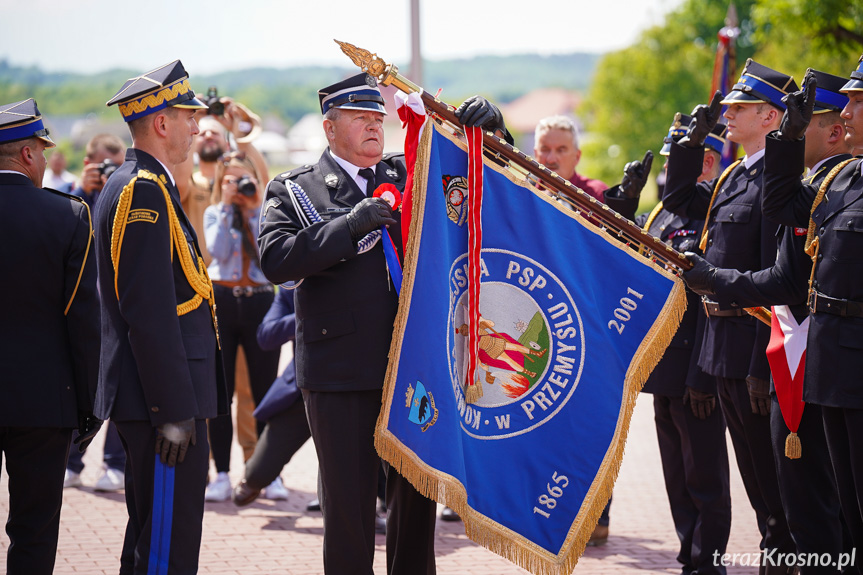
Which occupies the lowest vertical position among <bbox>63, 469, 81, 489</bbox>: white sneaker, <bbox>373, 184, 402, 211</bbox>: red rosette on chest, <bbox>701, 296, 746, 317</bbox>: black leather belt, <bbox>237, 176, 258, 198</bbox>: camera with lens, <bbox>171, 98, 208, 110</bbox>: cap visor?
<bbox>63, 469, 81, 489</bbox>: white sneaker

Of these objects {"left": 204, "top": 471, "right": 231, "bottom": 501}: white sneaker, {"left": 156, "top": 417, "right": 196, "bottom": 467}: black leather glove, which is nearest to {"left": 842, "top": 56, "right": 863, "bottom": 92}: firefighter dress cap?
{"left": 156, "top": 417, "right": 196, "bottom": 467}: black leather glove

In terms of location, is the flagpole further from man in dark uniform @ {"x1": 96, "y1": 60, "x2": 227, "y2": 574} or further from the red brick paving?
the red brick paving

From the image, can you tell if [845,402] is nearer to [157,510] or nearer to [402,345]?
[402,345]

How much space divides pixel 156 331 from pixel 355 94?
1.35m

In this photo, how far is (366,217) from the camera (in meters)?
3.93

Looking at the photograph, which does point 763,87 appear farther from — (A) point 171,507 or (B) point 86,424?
(B) point 86,424

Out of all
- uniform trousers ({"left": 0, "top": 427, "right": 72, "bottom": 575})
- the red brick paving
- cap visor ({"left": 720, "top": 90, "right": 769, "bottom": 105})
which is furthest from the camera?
the red brick paving

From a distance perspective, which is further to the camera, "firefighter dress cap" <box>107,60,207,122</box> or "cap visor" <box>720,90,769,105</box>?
"cap visor" <box>720,90,769,105</box>

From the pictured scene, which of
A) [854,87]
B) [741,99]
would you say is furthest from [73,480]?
[854,87]

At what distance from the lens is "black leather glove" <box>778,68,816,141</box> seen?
3945 mm

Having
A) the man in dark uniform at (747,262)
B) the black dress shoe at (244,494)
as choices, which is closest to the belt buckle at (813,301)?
the man in dark uniform at (747,262)

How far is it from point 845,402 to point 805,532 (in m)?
0.78

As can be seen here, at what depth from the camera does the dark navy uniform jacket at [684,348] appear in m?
5.26

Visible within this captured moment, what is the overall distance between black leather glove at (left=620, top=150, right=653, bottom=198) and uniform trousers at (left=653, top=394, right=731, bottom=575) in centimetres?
127
